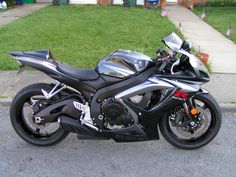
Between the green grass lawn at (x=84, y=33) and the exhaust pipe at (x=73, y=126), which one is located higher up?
the exhaust pipe at (x=73, y=126)

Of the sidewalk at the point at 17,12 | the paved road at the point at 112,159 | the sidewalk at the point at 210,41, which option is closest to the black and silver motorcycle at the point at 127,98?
the paved road at the point at 112,159

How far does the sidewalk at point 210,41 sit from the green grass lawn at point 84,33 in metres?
0.60

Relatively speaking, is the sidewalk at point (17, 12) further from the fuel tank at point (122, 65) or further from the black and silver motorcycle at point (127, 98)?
the fuel tank at point (122, 65)

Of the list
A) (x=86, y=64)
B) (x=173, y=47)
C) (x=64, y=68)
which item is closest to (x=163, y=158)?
(x=173, y=47)

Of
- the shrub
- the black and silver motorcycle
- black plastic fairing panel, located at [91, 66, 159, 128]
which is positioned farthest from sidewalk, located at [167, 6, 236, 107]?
the shrub

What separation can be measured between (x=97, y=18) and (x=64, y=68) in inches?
338

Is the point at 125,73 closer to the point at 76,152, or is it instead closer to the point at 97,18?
the point at 76,152

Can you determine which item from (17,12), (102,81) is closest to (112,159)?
(102,81)

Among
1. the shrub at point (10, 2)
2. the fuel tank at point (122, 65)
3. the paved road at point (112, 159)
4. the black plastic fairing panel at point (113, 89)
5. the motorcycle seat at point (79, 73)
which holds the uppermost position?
the fuel tank at point (122, 65)

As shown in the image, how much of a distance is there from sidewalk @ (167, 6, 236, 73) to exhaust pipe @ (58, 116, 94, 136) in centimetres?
363

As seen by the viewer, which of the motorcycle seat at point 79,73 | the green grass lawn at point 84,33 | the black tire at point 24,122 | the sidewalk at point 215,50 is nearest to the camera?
the motorcycle seat at point 79,73

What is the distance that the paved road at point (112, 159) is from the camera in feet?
11.7

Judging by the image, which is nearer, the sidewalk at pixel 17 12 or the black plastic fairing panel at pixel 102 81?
the black plastic fairing panel at pixel 102 81

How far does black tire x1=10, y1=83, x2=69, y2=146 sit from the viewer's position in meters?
3.82
